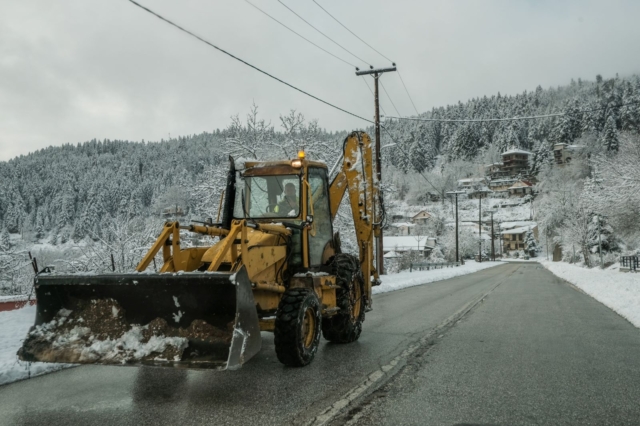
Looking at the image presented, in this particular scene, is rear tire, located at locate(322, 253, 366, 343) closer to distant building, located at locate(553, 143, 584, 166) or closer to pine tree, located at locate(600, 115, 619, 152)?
pine tree, located at locate(600, 115, 619, 152)

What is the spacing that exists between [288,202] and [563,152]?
14643 centimetres

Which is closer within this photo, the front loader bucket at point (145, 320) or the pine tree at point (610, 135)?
the front loader bucket at point (145, 320)

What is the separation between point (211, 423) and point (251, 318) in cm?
114

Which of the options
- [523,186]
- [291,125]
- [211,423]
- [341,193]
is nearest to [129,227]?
[291,125]

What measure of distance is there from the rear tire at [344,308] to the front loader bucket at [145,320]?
2.70m

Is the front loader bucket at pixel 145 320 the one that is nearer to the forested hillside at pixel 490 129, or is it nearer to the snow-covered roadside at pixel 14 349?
the snow-covered roadside at pixel 14 349

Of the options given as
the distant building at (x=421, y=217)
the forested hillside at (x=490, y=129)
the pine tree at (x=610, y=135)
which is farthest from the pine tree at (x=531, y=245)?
the forested hillside at (x=490, y=129)

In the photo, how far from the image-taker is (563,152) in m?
135

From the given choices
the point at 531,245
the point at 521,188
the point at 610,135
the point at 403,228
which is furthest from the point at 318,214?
the point at 521,188

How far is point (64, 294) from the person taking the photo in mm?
5164

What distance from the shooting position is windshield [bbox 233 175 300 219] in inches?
278

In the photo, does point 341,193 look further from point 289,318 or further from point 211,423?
point 211,423

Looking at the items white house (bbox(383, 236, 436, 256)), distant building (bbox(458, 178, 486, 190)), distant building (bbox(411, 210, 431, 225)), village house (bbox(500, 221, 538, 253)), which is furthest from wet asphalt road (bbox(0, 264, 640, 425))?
distant building (bbox(458, 178, 486, 190))

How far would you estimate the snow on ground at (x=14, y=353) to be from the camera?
18.2ft
